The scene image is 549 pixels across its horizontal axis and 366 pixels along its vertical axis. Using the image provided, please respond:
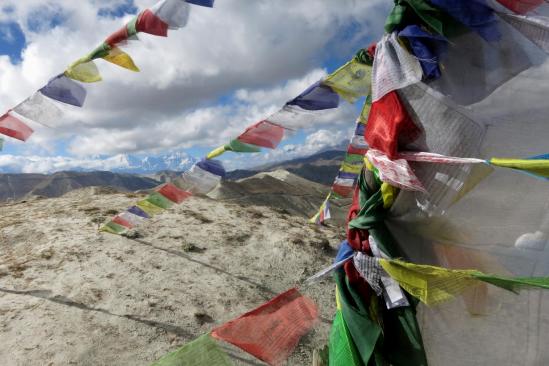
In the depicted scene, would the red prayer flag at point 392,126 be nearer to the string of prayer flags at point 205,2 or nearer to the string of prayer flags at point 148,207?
the string of prayer flags at point 205,2

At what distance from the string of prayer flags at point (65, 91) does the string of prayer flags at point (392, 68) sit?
20.5 ft

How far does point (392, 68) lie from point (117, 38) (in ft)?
17.3

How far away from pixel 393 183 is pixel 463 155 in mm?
609

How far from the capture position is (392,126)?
10.9 ft

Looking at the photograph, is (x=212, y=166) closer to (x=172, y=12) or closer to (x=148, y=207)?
(x=172, y=12)

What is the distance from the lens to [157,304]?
25.9 ft

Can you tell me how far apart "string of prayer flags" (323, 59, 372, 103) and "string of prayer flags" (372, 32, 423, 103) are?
3.33 ft

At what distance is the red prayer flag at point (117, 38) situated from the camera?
6.65m

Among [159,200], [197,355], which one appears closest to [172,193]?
[159,200]

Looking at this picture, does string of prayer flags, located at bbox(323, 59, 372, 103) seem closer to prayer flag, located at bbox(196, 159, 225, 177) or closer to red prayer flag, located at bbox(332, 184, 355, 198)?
prayer flag, located at bbox(196, 159, 225, 177)

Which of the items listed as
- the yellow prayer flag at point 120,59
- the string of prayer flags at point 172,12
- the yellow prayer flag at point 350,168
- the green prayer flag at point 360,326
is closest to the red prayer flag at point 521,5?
the green prayer flag at point 360,326

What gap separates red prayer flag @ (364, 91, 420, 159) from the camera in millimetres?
3279

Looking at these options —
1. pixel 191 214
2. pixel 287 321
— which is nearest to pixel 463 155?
pixel 287 321

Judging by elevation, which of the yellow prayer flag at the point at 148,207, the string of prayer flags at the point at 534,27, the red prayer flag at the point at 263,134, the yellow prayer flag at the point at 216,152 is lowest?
the yellow prayer flag at the point at 148,207
